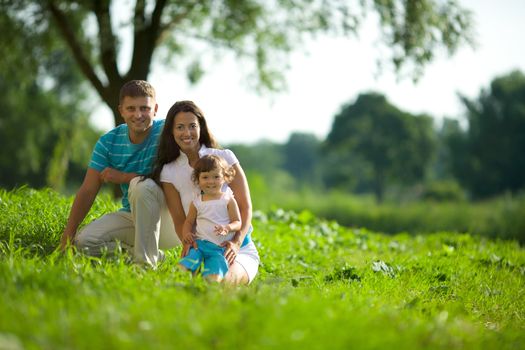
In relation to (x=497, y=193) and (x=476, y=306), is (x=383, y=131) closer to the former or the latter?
(x=497, y=193)

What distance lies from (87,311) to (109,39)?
809 centimetres

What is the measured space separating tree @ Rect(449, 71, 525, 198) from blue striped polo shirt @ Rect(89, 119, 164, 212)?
33971mm

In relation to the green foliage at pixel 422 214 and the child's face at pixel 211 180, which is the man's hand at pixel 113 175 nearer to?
the child's face at pixel 211 180

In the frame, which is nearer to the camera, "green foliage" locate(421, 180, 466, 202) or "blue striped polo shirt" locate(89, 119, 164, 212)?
"blue striped polo shirt" locate(89, 119, 164, 212)

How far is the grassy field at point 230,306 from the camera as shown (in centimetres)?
288

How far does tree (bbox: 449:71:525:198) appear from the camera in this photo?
36344mm

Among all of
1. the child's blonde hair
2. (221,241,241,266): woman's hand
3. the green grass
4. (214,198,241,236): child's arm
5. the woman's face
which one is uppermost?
the woman's face

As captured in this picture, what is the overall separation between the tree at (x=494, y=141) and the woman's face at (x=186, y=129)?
3417 centimetres

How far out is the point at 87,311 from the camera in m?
3.15

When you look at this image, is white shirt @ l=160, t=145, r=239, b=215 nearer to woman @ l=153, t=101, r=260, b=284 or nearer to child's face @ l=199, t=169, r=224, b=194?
woman @ l=153, t=101, r=260, b=284

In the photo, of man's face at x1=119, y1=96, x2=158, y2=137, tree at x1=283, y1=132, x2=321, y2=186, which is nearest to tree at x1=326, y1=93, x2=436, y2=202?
tree at x1=283, y1=132, x2=321, y2=186

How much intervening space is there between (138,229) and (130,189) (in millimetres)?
341

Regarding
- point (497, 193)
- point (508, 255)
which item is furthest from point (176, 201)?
point (497, 193)

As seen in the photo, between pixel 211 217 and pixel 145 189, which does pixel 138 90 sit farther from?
pixel 211 217
